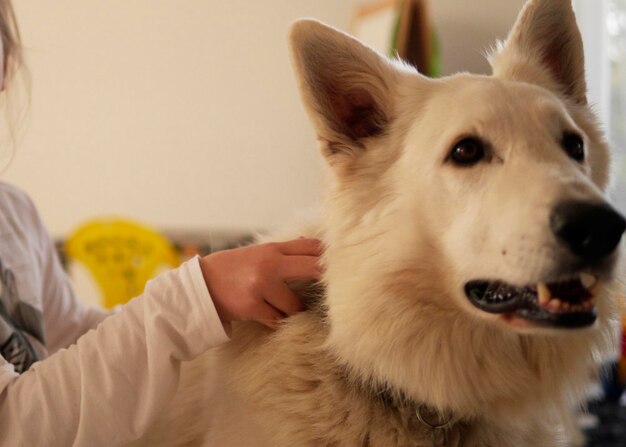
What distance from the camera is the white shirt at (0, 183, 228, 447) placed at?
896mm

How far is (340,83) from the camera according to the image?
1.02m

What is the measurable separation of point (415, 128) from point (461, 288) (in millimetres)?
271

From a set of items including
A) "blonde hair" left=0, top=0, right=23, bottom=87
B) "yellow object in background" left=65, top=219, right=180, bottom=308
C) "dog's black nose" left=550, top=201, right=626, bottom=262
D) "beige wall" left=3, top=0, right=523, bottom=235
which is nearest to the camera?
"dog's black nose" left=550, top=201, right=626, bottom=262

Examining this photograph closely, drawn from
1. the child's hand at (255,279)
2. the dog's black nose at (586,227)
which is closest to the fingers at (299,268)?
the child's hand at (255,279)

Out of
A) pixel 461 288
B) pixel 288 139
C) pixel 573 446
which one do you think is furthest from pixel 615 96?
pixel 461 288

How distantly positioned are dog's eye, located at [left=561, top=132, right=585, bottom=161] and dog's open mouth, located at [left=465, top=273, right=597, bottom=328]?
0.76ft

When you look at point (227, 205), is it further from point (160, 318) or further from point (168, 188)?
point (160, 318)

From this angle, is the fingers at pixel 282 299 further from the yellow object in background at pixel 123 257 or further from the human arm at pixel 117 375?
the yellow object in background at pixel 123 257

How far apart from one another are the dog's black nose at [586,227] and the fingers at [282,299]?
41 centimetres

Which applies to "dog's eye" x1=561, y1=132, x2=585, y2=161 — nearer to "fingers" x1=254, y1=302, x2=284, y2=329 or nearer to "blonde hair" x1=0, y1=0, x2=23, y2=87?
"fingers" x1=254, y1=302, x2=284, y2=329

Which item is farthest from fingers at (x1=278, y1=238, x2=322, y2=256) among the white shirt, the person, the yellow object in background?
the yellow object in background

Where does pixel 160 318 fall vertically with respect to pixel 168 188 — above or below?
above

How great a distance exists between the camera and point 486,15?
2.33 meters

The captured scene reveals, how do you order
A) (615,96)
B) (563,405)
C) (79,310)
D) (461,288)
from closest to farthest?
(461,288) → (563,405) → (79,310) → (615,96)
